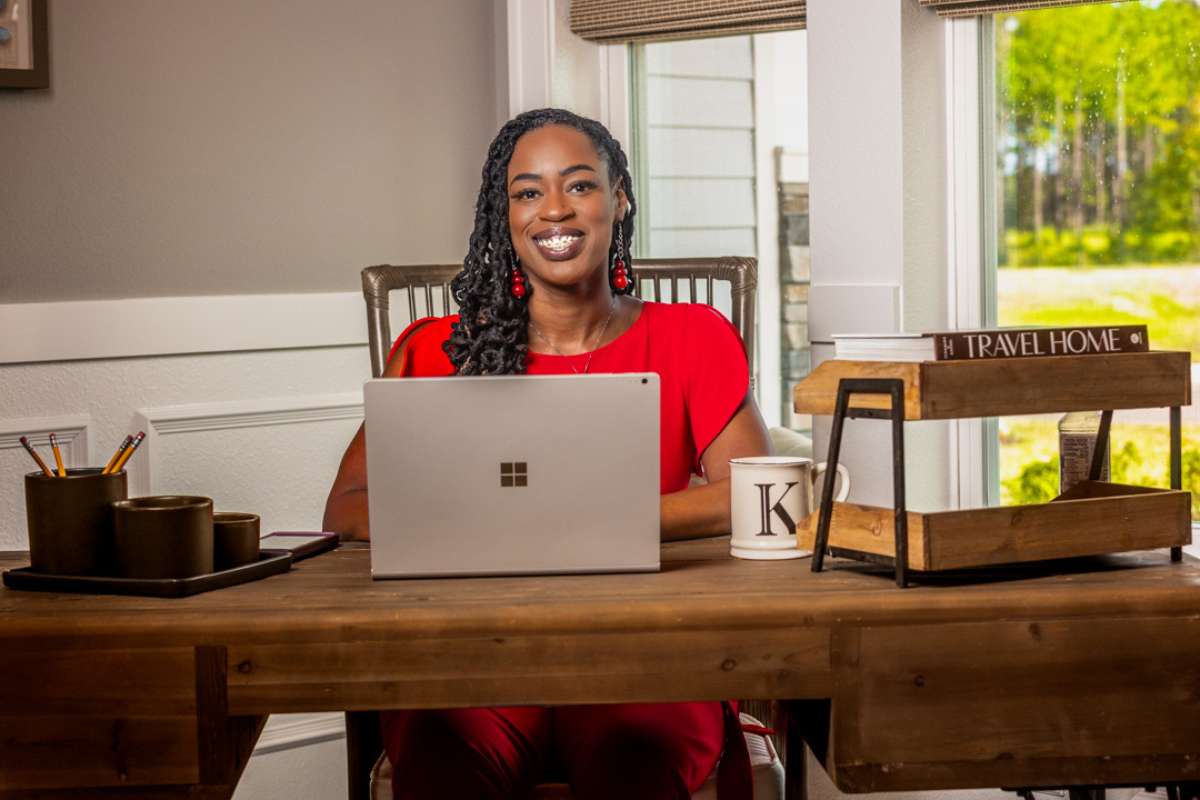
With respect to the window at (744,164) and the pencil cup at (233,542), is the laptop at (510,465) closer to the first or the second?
the pencil cup at (233,542)

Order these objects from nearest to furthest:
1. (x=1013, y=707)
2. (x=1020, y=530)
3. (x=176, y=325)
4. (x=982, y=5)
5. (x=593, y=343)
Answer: (x=1013, y=707) → (x=1020, y=530) → (x=593, y=343) → (x=982, y=5) → (x=176, y=325)

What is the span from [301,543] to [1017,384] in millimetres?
867

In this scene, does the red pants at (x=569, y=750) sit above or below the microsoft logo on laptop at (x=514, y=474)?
→ below

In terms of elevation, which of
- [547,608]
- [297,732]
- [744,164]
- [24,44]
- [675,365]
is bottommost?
[297,732]

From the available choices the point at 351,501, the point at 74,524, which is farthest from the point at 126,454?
the point at 351,501

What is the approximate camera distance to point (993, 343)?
4.63 feet

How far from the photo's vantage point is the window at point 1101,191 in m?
2.30

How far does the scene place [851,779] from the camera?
129cm

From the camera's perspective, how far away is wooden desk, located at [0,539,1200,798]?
50.4 inches

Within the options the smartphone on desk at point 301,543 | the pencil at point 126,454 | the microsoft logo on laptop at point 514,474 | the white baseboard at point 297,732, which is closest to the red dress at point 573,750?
the smartphone on desk at point 301,543

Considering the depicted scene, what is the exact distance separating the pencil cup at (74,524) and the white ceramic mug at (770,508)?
0.70 meters

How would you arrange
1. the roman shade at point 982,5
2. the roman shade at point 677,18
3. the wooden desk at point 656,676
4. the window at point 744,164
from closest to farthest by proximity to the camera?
the wooden desk at point 656,676 < the roman shade at point 982,5 < the roman shade at point 677,18 < the window at point 744,164

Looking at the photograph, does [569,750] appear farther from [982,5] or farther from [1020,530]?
[982,5]

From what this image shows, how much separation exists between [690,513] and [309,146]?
1.52 meters
